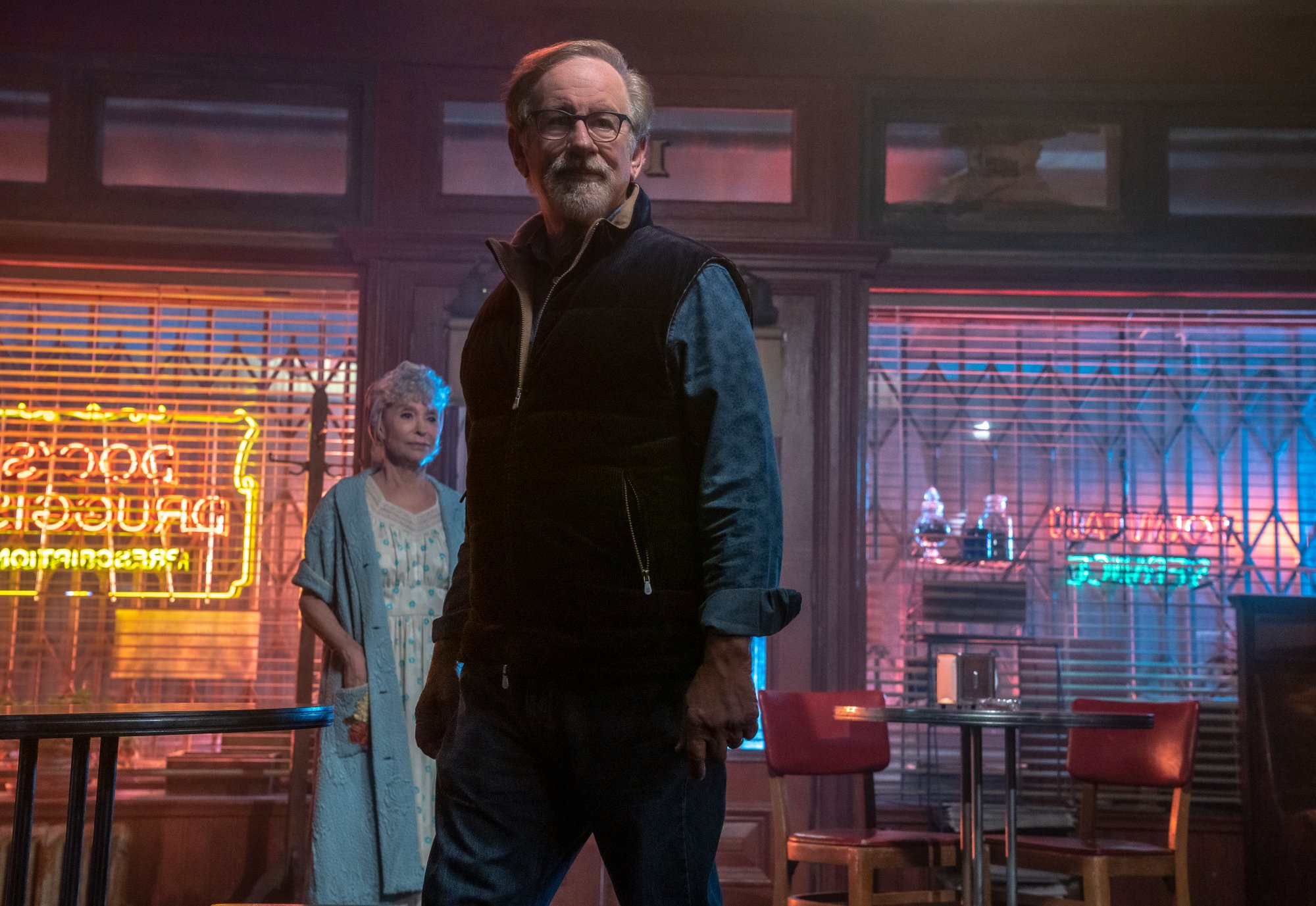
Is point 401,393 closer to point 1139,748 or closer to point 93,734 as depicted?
point 93,734

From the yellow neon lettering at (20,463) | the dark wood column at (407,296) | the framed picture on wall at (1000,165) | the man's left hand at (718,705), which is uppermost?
the framed picture on wall at (1000,165)

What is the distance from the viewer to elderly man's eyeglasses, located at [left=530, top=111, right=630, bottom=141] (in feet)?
5.79

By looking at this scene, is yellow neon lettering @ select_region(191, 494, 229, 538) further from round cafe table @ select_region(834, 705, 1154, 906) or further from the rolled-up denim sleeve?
the rolled-up denim sleeve

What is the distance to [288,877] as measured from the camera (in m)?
4.82

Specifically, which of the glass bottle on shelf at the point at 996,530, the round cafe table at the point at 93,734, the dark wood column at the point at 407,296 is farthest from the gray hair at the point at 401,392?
the glass bottle on shelf at the point at 996,530

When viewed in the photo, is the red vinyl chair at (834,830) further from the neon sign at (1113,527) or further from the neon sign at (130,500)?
the neon sign at (130,500)

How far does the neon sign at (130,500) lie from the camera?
16.5 ft

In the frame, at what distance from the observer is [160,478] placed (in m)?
5.08

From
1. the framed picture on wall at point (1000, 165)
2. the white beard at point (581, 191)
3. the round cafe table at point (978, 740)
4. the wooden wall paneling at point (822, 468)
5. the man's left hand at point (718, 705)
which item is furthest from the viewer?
the framed picture on wall at point (1000, 165)

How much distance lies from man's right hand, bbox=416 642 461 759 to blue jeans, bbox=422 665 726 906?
0.18 meters

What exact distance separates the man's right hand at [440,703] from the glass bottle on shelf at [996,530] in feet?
12.0

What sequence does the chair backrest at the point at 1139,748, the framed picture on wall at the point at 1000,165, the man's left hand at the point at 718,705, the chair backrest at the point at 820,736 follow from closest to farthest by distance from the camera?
1. the man's left hand at the point at 718,705
2. the chair backrest at the point at 1139,748
3. the chair backrest at the point at 820,736
4. the framed picture on wall at the point at 1000,165

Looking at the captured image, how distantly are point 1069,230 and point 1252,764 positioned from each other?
211 centimetres

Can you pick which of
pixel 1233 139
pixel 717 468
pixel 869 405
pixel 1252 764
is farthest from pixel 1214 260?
pixel 717 468
